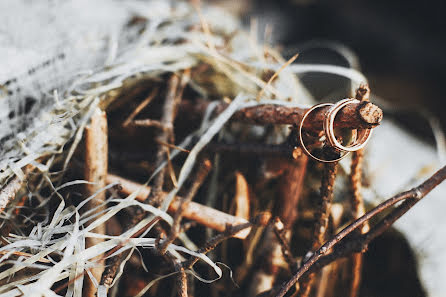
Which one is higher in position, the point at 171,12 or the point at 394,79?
the point at 394,79

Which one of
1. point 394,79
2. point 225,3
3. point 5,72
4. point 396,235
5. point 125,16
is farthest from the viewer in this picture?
point 225,3

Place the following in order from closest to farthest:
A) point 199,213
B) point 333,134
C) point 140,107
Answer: point 333,134 → point 199,213 → point 140,107

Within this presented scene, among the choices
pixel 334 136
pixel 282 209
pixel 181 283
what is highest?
pixel 334 136

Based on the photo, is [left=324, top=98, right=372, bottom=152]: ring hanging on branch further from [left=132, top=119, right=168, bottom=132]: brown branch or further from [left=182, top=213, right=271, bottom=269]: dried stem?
[left=132, top=119, right=168, bottom=132]: brown branch

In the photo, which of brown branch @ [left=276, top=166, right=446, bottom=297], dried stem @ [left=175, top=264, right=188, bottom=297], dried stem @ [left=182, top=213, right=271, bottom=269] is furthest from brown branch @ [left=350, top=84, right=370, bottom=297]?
dried stem @ [left=175, top=264, right=188, bottom=297]

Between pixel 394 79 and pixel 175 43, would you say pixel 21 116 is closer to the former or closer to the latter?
pixel 175 43

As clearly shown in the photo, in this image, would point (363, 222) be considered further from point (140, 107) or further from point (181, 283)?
point (140, 107)

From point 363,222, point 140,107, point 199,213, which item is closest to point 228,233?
point 199,213

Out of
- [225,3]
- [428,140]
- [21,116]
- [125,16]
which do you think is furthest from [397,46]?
[21,116]
